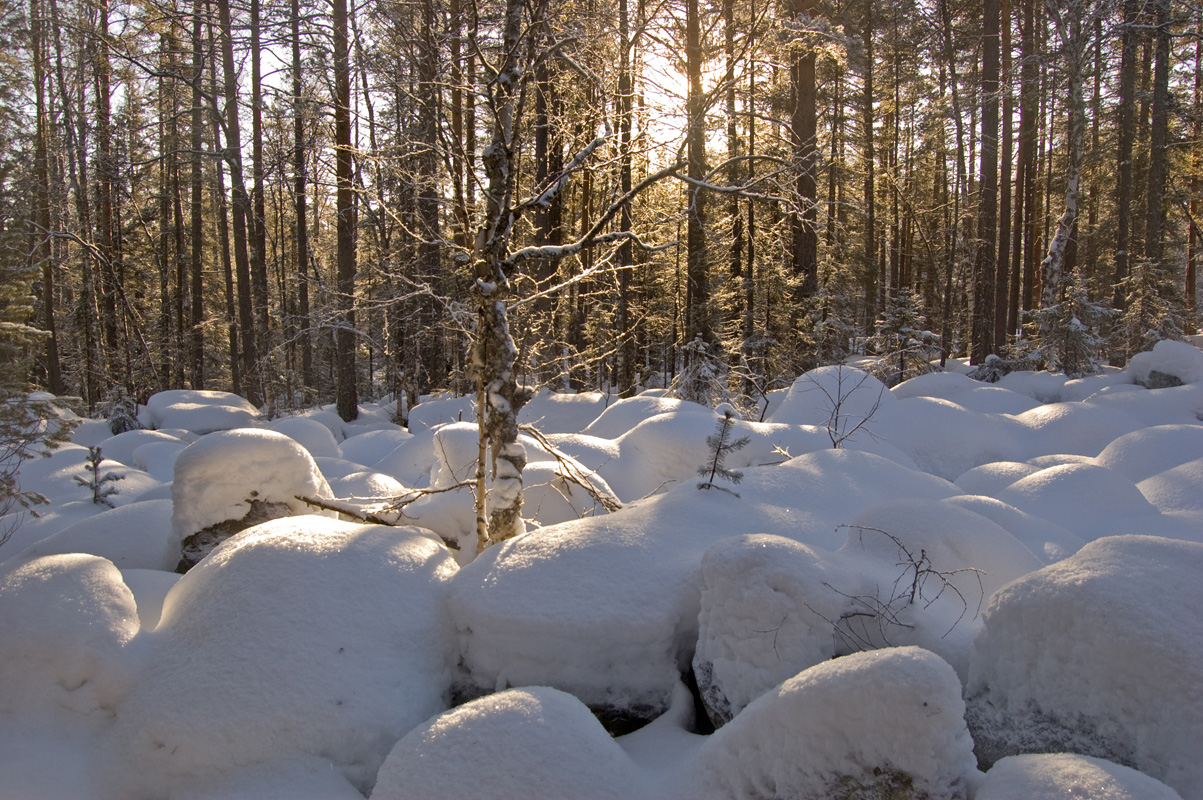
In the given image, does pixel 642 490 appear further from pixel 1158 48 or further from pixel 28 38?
pixel 28 38

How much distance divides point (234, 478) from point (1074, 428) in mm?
8158

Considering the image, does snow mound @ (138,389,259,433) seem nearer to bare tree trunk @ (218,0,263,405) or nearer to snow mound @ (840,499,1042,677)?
bare tree trunk @ (218,0,263,405)

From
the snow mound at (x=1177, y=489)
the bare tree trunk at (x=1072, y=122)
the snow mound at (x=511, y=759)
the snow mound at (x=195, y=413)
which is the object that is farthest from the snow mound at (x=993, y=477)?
the snow mound at (x=195, y=413)

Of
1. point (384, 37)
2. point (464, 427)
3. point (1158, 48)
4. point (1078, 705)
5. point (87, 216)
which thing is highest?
point (1158, 48)

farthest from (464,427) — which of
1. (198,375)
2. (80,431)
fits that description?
(198,375)

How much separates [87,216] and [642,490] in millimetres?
18342

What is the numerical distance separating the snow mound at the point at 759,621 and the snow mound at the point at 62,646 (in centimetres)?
261

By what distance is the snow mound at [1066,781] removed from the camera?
1.78 metres

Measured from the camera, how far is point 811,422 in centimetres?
810

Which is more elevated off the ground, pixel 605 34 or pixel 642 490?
pixel 605 34

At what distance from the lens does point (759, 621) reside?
8.95 feet

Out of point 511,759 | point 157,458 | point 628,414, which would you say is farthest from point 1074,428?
point 157,458

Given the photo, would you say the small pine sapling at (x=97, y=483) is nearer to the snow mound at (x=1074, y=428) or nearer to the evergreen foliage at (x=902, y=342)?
the snow mound at (x=1074, y=428)

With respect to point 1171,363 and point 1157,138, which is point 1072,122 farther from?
point 1157,138
